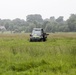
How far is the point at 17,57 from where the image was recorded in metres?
16.1

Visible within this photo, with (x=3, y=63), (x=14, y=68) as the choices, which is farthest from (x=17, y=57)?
(x=14, y=68)

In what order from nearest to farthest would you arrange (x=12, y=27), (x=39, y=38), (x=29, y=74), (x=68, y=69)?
(x=29, y=74) → (x=68, y=69) → (x=39, y=38) → (x=12, y=27)

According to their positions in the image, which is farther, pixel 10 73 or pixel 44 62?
pixel 44 62

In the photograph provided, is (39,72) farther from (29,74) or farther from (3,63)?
(3,63)

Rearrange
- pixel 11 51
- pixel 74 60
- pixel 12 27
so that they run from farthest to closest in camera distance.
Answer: pixel 12 27
pixel 11 51
pixel 74 60

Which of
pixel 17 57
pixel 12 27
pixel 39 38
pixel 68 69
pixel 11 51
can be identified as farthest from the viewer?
pixel 12 27

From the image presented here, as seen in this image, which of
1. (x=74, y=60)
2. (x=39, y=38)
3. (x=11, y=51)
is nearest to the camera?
(x=74, y=60)

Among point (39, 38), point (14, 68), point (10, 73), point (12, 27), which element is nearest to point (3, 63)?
point (14, 68)

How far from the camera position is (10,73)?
37.8 feet

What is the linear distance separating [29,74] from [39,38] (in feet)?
81.5

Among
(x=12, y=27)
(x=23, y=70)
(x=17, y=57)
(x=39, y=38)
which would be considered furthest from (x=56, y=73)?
(x=12, y=27)

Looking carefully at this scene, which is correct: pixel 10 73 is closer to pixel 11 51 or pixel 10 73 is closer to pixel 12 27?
pixel 11 51

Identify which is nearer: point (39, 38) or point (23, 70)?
point (23, 70)

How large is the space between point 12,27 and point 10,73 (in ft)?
378
